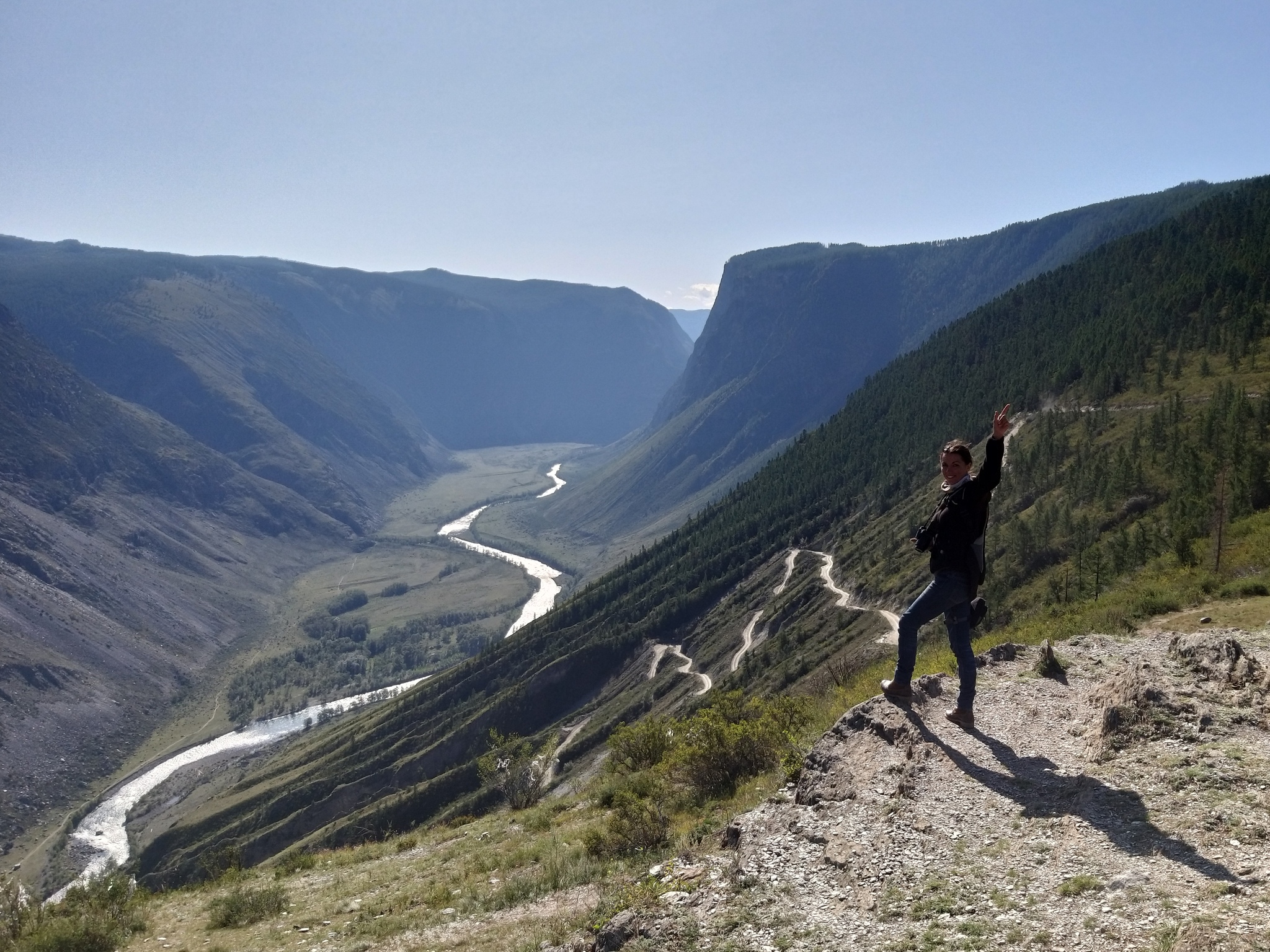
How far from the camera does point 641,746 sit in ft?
80.3

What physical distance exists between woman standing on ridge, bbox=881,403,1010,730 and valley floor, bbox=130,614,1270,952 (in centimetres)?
137

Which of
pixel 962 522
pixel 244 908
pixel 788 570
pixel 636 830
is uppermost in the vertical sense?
pixel 962 522

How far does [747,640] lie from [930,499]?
3004cm

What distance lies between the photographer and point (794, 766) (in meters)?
15.2

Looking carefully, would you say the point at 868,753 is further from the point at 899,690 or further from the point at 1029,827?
the point at 1029,827

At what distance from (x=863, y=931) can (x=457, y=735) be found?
106079 mm

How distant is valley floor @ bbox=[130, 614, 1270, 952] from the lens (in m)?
8.98

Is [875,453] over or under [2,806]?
over

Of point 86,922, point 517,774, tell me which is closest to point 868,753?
point 86,922

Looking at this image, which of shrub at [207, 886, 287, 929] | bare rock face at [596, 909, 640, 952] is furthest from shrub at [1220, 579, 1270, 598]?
shrub at [207, 886, 287, 929]

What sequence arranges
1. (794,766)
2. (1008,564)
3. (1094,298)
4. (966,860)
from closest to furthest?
(966,860) < (794,766) < (1008,564) < (1094,298)

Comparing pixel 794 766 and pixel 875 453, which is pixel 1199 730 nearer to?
pixel 794 766

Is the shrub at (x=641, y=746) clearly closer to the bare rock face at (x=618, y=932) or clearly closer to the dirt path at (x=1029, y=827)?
the dirt path at (x=1029, y=827)

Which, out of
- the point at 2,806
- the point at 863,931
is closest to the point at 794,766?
the point at 863,931
